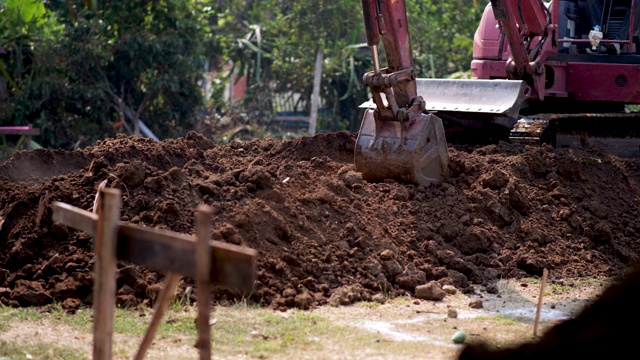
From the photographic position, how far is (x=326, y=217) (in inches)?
325

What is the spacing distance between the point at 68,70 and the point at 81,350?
11943 millimetres

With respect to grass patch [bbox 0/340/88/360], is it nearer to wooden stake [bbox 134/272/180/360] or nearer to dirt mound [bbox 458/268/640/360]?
wooden stake [bbox 134/272/180/360]

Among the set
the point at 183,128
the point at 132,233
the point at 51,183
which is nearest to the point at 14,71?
the point at 183,128

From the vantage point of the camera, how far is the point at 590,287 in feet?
26.1

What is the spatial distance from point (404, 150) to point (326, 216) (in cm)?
122

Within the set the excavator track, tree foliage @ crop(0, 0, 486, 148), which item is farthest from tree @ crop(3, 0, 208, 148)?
the excavator track

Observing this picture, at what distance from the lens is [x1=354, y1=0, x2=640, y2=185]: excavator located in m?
9.15

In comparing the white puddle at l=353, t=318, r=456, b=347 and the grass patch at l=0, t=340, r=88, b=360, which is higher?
the grass patch at l=0, t=340, r=88, b=360

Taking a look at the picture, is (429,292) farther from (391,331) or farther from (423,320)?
(391,331)

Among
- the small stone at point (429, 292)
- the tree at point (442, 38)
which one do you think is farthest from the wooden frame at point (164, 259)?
the tree at point (442, 38)

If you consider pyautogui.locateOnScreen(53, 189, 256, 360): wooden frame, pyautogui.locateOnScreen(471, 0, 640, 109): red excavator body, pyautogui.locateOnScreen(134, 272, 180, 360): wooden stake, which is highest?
pyautogui.locateOnScreen(471, 0, 640, 109): red excavator body

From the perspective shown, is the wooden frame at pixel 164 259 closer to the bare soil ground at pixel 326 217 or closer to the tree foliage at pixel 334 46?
the bare soil ground at pixel 326 217

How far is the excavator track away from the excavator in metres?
0.01

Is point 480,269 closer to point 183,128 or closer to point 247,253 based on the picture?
point 247,253
